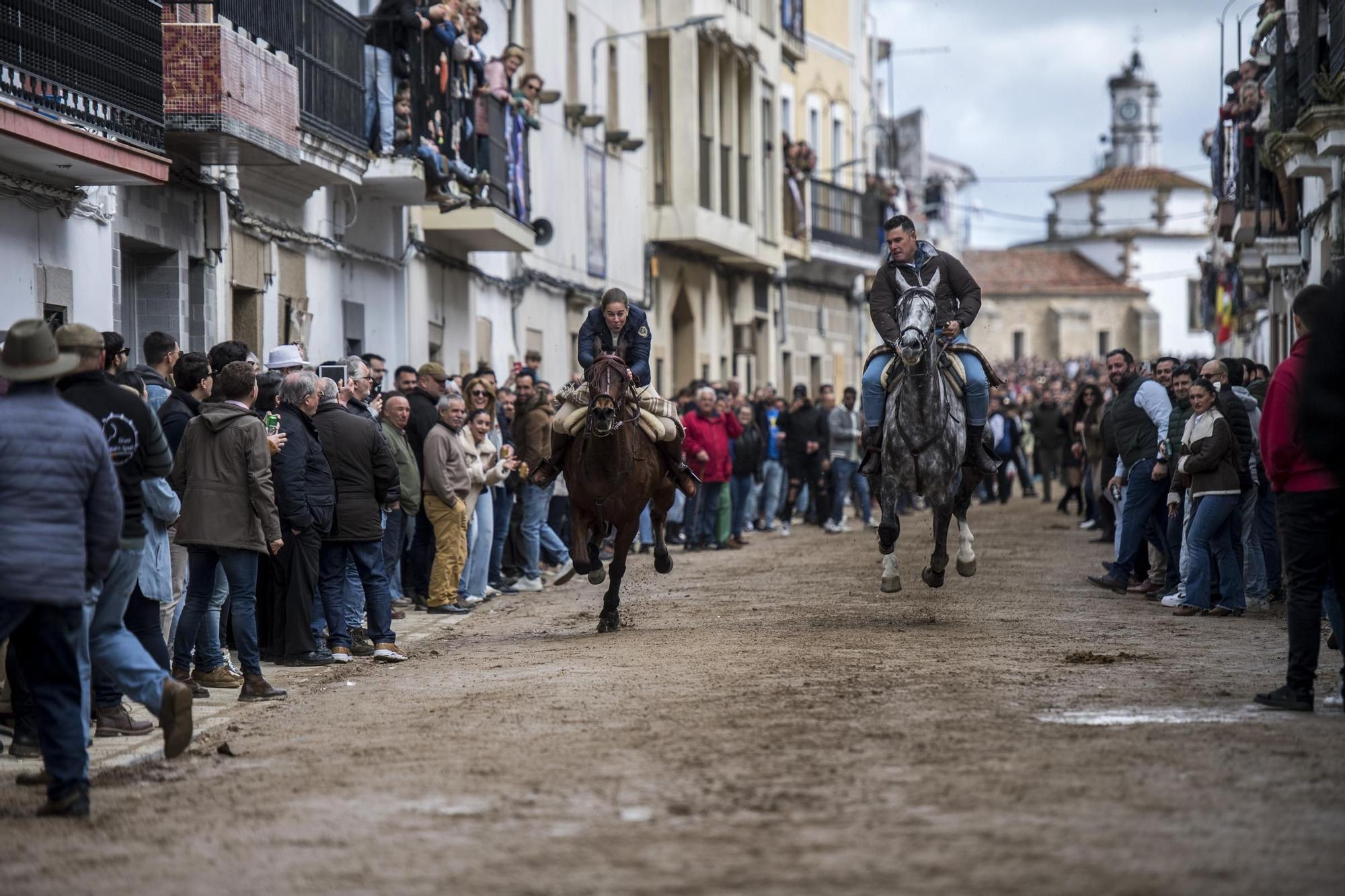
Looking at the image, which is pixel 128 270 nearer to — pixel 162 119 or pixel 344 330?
pixel 162 119

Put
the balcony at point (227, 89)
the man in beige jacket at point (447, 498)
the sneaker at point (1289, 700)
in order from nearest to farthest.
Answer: the sneaker at point (1289, 700), the man in beige jacket at point (447, 498), the balcony at point (227, 89)

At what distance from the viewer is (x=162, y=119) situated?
A: 52.4 feet

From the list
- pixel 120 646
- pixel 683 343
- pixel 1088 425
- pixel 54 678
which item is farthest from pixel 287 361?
pixel 683 343

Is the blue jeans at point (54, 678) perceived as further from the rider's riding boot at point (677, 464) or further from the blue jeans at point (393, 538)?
the rider's riding boot at point (677, 464)

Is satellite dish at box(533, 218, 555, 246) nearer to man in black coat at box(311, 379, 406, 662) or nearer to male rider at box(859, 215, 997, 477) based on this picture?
male rider at box(859, 215, 997, 477)

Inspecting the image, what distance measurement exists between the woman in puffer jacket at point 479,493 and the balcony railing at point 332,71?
357cm

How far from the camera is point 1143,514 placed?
56.8 ft

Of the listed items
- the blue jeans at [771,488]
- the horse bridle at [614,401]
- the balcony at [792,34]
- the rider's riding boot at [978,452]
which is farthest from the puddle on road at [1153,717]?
the balcony at [792,34]

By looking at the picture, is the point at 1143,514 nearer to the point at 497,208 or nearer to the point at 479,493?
the point at 479,493

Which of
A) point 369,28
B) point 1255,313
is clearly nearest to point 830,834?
point 369,28

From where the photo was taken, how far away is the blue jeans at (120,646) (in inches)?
354

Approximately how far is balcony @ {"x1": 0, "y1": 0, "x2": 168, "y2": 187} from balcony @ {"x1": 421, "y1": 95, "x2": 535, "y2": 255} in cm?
805

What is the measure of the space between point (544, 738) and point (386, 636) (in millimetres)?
4518

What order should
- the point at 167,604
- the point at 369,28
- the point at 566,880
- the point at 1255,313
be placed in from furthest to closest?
1. the point at 1255,313
2. the point at 369,28
3. the point at 167,604
4. the point at 566,880
